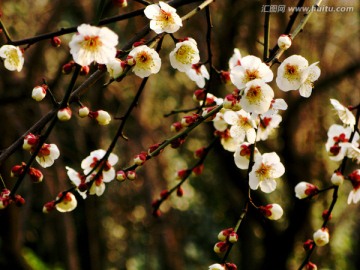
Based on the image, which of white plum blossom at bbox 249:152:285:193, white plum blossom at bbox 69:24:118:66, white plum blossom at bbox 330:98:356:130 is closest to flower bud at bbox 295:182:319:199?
white plum blossom at bbox 249:152:285:193

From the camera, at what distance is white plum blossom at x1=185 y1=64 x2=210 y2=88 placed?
4.96 feet

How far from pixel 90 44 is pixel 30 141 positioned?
0.23 metres

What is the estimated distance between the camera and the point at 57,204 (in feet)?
4.45

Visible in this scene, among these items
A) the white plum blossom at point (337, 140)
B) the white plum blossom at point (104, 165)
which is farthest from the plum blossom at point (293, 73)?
the white plum blossom at point (104, 165)

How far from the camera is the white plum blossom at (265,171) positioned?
1283mm

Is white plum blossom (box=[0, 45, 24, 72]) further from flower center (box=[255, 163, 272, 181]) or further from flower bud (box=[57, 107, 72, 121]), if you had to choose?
flower center (box=[255, 163, 272, 181])

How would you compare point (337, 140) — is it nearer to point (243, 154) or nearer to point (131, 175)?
point (243, 154)

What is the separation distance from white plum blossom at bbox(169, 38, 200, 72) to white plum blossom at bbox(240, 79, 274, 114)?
0.77 feet

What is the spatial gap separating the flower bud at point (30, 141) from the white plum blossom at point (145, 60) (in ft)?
0.85

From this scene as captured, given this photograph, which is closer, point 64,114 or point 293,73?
point 64,114

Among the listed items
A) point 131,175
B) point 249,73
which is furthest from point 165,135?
point 249,73

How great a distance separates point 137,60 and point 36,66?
3051mm

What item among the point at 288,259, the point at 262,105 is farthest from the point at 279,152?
the point at 262,105

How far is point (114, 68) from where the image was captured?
43.8 inches
